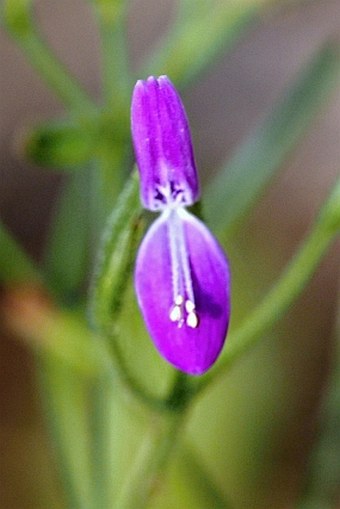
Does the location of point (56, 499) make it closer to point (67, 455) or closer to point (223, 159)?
point (67, 455)

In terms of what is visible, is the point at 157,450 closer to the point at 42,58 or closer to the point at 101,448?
the point at 101,448

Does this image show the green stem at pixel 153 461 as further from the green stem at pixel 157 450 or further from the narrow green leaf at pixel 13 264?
the narrow green leaf at pixel 13 264

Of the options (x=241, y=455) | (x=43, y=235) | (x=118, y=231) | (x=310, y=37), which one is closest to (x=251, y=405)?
(x=241, y=455)

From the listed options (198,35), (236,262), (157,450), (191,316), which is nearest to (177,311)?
(191,316)

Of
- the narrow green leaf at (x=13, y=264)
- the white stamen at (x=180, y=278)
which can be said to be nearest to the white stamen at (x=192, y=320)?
the white stamen at (x=180, y=278)

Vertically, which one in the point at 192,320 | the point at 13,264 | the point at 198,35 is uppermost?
the point at 198,35
